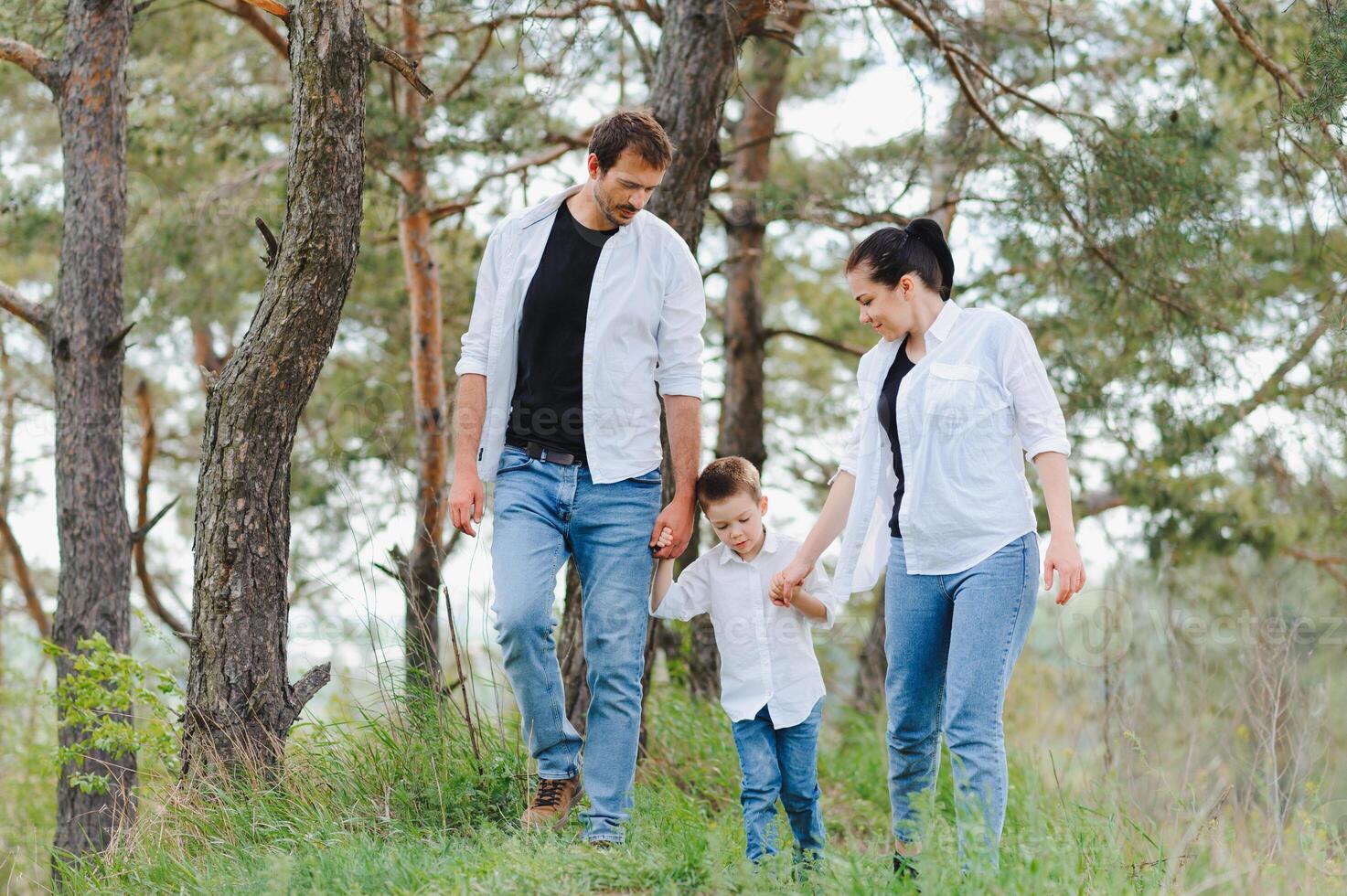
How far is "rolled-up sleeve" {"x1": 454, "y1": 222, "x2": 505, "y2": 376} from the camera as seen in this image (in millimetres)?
3535

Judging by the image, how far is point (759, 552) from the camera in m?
3.61

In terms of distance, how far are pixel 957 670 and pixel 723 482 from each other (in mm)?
884

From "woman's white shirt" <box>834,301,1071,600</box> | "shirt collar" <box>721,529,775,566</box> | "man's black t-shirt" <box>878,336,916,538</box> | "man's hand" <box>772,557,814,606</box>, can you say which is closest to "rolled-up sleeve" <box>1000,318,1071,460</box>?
"woman's white shirt" <box>834,301,1071,600</box>

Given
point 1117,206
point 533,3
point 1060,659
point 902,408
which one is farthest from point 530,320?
point 1060,659

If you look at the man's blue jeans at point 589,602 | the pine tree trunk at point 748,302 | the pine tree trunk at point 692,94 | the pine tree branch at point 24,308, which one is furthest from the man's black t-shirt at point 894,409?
the pine tree trunk at point 748,302

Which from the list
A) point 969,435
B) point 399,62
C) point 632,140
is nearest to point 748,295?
point 399,62

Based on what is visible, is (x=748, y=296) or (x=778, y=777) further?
(x=748, y=296)

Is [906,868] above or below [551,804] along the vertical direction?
below

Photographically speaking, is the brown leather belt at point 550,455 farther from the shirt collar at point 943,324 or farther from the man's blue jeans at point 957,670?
the shirt collar at point 943,324

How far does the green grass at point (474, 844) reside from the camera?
282cm

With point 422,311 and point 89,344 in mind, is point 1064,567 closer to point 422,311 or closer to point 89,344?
point 89,344

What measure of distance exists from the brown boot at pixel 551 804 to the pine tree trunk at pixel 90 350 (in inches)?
132

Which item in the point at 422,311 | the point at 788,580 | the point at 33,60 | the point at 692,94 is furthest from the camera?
the point at 422,311

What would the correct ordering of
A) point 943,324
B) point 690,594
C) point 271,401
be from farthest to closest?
point 271,401 < point 690,594 < point 943,324
